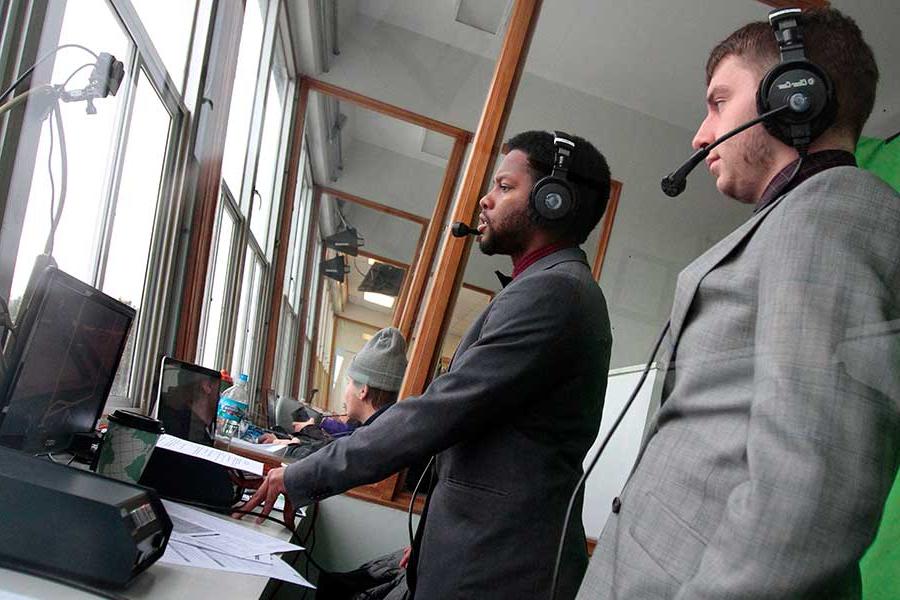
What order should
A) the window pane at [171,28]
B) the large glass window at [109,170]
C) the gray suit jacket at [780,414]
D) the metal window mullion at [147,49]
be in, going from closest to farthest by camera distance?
1. the gray suit jacket at [780,414]
2. the large glass window at [109,170]
3. the metal window mullion at [147,49]
4. the window pane at [171,28]

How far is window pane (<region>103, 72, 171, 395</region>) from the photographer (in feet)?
7.34

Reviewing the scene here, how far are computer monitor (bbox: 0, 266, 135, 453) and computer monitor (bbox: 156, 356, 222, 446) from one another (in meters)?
0.31

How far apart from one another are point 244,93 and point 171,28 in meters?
0.99

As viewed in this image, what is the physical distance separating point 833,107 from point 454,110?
217cm

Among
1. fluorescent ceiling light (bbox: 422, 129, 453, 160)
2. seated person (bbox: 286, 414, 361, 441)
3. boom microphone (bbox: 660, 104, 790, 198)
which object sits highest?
fluorescent ceiling light (bbox: 422, 129, 453, 160)

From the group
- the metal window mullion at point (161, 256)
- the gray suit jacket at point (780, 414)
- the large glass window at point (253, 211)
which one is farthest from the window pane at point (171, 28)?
the gray suit jacket at point (780, 414)

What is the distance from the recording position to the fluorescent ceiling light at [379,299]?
313 cm

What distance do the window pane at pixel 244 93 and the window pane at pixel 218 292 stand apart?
0.54ft

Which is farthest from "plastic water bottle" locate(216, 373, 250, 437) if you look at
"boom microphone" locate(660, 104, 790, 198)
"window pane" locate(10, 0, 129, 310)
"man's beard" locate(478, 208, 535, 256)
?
"boom microphone" locate(660, 104, 790, 198)

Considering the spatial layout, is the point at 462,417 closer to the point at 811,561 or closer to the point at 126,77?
the point at 811,561

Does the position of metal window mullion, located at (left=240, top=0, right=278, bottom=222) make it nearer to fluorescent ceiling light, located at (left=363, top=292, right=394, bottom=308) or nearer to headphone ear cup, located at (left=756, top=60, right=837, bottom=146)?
fluorescent ceiling light, located at (left=363, top=292, right=394, bottom=308)

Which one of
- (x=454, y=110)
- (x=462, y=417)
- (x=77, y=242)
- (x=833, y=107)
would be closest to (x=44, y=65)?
(x=77, y=242)

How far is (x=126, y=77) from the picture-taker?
6.99 ft

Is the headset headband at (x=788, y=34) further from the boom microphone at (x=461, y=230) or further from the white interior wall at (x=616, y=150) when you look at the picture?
the boom microphone at (x=461, y=230)
